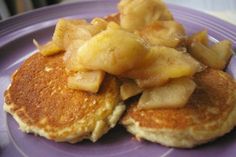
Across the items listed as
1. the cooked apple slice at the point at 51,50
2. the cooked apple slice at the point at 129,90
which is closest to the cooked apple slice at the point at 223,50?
the cooked apple slice at the point at 129,90

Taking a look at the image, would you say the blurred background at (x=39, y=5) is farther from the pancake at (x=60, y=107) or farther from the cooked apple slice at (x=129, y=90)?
the cooked apple slice at (x=129, y=90)

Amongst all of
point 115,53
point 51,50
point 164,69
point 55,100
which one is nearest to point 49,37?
point 51,50

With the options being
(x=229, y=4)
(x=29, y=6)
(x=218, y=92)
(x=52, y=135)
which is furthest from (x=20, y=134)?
(x=229, y=4)

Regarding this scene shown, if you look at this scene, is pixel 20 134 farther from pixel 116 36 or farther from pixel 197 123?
pixel 197 123

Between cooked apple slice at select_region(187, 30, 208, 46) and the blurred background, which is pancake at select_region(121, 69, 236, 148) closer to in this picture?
cooked apple slice at select_region(187, 30, 208, 46)

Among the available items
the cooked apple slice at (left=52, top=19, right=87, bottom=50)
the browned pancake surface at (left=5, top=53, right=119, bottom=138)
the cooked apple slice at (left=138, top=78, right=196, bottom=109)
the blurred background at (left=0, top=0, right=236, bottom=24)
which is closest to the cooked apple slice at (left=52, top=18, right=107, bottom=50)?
the cooked apple slice at (left=52, top=19, right=87, bottom=50)

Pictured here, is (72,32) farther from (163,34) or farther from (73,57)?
(163,34)
